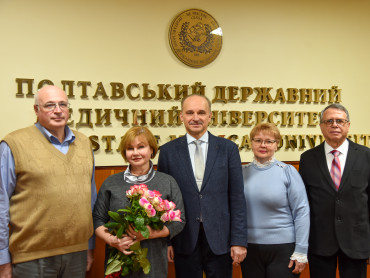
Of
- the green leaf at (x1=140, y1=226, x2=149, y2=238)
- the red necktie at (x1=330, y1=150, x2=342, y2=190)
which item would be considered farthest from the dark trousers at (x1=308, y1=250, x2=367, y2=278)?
the green leaf at (x1=140, y1=226, x2=149, y2=238)

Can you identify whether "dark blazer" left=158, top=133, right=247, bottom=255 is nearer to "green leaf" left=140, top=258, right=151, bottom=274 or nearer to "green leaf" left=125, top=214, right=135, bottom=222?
"green leaf" left=140, top=258, right=151, bottom=274

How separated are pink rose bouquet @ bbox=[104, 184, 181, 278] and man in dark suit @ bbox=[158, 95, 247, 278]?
0.98 feet

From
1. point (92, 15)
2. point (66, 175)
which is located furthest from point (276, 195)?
point (92, 15)

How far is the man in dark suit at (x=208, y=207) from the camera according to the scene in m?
2.30

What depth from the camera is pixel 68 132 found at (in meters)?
2.20

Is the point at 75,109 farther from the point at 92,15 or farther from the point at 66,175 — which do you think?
the point at 66,175

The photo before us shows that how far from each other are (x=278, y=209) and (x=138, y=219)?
98 centimetres

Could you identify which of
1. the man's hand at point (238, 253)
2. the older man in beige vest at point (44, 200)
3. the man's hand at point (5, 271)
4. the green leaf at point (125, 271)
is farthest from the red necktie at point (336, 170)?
the man's hand at point (5, 271)

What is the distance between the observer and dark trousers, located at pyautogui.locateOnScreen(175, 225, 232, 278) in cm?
231

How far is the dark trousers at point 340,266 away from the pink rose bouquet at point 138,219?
119 centimetres

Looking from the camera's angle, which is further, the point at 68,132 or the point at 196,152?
the point at 196,152

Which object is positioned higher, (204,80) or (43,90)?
(204,80)

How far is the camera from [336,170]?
8.36 feet

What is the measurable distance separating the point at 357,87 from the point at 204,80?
179 centimetres
